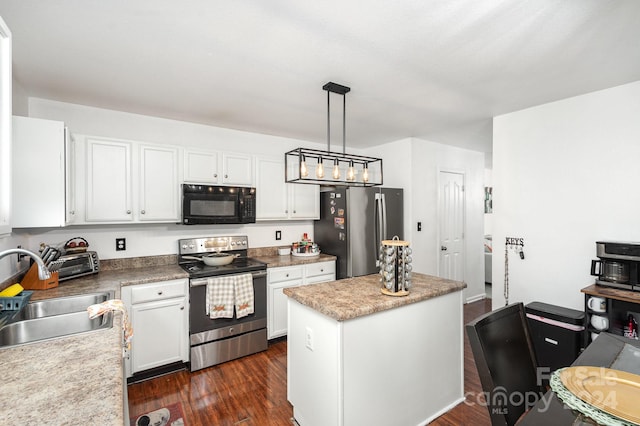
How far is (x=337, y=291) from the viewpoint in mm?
2049

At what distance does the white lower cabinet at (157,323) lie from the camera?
2549 millimetres

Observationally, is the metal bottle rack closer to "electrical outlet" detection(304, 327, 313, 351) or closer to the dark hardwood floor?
"electrical outlet" detection(304, 327, 313, 351)

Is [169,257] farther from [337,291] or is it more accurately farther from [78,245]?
[337,291]

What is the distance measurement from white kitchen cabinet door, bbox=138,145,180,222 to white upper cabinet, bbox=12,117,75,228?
2.54 ft

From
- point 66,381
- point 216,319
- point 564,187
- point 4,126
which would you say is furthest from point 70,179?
point 564,187

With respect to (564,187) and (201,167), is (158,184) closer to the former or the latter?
(201,167)

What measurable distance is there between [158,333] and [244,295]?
31.6 inches

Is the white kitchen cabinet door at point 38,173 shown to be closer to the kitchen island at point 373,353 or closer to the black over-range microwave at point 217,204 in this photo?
the black over-range microwave at point 217,204

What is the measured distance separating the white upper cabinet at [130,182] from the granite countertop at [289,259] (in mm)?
1106

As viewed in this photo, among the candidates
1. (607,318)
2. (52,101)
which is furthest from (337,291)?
(52,101)

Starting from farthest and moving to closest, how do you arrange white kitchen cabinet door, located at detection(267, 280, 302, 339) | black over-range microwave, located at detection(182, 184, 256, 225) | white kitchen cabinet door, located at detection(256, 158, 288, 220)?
white kitchen cabinet door, located at detection(256, 158, 288, 220)
white kitchen cabinet door, located at detection(267, 280, 302, 339)
black over-range microwave, located at detection(182, 184, 256, 225)

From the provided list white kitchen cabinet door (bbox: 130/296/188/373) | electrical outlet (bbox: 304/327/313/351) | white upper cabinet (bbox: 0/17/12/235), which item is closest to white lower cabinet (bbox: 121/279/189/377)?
white kitchen cabinet door (bbox: 130/296/188/373)

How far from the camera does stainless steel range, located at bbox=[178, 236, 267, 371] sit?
2793 mm

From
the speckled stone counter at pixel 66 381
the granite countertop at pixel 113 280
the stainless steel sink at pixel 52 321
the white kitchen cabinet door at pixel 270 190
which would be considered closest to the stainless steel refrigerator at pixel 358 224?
the white kitchen cabinet door at pixel 270 190
